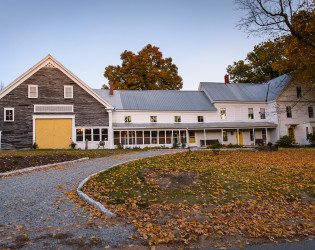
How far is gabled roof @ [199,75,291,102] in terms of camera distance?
107ft

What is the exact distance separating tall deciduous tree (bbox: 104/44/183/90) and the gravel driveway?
3288 cm

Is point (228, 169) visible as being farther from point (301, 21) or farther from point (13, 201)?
point (301, 21)

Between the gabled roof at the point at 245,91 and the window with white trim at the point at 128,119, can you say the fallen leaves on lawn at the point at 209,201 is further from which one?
the gabled roof at the point at 245,91

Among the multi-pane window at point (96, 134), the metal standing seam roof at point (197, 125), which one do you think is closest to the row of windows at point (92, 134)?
the multi-pane window at point (96, 134)

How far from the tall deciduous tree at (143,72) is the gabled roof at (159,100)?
803 cm

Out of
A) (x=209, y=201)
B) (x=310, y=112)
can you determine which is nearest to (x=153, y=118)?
(x=310, y=112)

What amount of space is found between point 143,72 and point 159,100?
11189 millimetres

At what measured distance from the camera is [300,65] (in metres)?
22.1

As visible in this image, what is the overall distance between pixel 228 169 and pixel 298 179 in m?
3.03

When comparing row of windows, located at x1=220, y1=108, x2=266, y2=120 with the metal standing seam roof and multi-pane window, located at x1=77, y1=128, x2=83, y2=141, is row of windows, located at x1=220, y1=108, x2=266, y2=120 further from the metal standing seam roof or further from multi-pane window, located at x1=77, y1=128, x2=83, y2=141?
multi-pane window, located at x1=77, y1=128, x2=83, y2=141

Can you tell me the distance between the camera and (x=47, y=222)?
5504 mm

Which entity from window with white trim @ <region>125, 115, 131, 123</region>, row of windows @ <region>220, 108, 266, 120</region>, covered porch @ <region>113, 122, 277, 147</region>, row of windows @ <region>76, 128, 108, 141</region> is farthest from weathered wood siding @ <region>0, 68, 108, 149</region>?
row of windows @ <region>220, 108, 266, 120</region>

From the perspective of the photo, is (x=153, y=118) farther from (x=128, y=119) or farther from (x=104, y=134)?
(x=104, y=134)

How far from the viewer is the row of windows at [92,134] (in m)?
25.3
